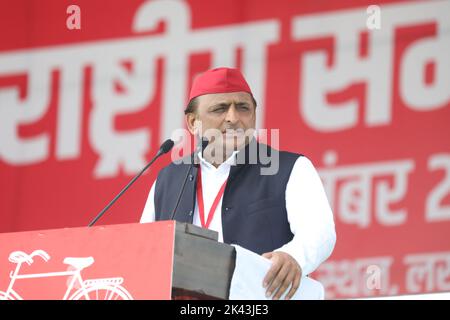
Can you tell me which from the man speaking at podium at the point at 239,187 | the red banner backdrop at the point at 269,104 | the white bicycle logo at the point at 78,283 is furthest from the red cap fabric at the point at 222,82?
the red banner backdrop at the point at 269,104

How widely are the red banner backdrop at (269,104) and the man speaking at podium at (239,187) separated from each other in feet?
6.28

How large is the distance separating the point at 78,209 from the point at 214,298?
3.43 m

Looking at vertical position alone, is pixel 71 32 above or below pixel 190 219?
above

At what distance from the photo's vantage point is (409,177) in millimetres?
5055

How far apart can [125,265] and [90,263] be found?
0.29 feet

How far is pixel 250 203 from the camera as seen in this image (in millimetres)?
3039

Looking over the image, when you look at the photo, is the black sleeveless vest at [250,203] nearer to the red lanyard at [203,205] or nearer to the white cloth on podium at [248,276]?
the red lanyard at [203,205]

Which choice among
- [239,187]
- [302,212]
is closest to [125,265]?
[302,212]

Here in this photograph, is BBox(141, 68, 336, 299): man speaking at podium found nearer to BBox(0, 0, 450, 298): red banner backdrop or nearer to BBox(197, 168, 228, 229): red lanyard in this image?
BBox(197, 168, 228, 229): red lanyard

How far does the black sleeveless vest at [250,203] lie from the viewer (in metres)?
2.97
